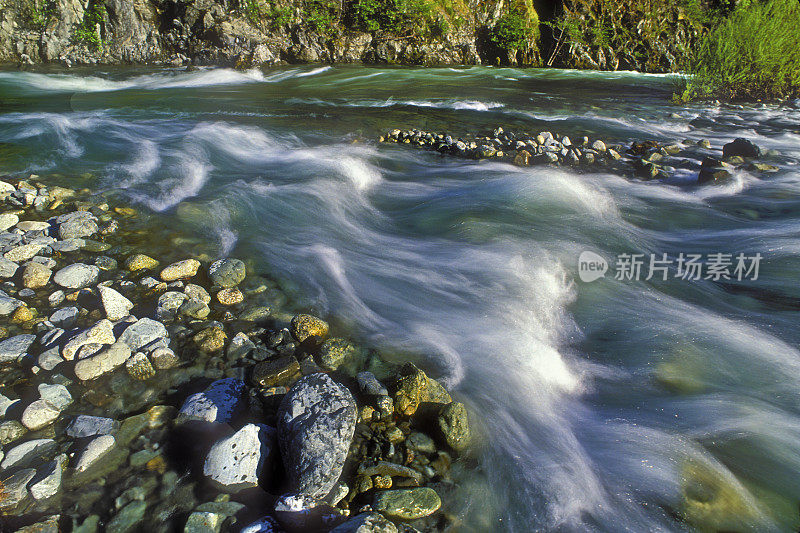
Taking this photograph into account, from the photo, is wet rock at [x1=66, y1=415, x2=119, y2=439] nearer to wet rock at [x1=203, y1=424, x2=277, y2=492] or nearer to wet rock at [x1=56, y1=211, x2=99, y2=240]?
wet rock at [x1=203, y1=424, x2=277, y2=492]

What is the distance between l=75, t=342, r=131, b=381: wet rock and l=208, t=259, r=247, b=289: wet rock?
0.99 metres

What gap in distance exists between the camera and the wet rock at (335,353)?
10.4 ft

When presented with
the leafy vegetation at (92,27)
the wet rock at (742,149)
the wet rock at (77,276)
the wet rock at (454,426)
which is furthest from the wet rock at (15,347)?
the leafy vegetation at (92,27)

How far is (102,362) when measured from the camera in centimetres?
291

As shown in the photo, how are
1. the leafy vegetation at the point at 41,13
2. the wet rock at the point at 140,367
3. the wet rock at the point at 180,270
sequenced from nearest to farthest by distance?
1. the wet rock at the point at 140,367
2. the wet rock at the point at 180,270
3. the leafy vegetation at the point at 41,13

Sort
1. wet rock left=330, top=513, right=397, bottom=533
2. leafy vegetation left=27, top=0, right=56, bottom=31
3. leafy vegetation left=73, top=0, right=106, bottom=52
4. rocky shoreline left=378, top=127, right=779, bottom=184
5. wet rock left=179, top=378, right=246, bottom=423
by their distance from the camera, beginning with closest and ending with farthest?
wet rock left=330, top=513, right=397, bottom=533, wet rock left=179, top=378, right=246, bottom=423, rocky shoreline left=378, top=127, right=779, bottom=184, leafy vegetation left=27, top=0, right=56, bottom=31, leafy vegetation left=73, top=0, right=106, bottom=52

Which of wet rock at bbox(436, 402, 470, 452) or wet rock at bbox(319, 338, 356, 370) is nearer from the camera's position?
wet rock at bbox(436, 402, 470, 452)

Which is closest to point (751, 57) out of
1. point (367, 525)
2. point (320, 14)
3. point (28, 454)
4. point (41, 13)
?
point (320, 14)

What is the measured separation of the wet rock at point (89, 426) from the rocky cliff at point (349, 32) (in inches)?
509

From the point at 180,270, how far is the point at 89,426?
Answer: 1662 mm

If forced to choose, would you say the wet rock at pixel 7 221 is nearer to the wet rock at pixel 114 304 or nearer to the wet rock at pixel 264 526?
the wet rock at pixel 114 304

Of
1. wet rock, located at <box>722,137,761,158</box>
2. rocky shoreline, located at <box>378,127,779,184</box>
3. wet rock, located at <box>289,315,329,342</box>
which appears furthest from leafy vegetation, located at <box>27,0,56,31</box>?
wet rock, located at <box>722,137,761,158</box>

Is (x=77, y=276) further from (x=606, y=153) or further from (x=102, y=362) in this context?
(x=606, y=153)

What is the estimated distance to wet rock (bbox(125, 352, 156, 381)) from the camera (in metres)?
2.91
